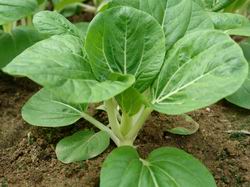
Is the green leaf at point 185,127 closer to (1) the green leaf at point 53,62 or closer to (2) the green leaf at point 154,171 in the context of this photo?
(2) the green leaf at point 154,171

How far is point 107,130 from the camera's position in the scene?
1.44 meters

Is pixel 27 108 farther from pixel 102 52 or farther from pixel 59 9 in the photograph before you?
pixel 59 9

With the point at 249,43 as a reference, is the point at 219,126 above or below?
below

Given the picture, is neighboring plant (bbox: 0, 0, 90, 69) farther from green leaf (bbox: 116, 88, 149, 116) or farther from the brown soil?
green leaf (bbox: 116, 88, 149, 116)

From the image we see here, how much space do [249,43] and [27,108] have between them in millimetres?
865

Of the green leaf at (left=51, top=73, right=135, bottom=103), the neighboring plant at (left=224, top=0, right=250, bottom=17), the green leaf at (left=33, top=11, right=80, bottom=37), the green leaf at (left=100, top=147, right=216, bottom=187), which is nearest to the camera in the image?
the green leaf at (left=51, top=73, right=135, bottom=103)

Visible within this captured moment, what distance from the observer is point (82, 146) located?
57.2 inches

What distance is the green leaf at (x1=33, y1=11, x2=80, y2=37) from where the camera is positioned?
4.54ft

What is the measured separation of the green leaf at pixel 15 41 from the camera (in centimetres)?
185

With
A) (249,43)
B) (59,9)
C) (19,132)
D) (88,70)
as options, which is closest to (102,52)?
(88,70)

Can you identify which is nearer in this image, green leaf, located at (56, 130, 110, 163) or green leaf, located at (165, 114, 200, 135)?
green leaf, located at (56, 130, 110, 163)

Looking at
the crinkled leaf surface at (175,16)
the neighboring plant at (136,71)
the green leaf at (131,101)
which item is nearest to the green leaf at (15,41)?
the neighboring plant at (136,71)

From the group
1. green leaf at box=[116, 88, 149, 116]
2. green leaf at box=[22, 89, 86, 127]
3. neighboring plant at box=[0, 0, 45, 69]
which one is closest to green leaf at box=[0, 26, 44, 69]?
neighboring plant at box=[0, 0, 45, 69]

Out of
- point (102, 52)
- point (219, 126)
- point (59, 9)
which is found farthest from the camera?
point (59, 9)
